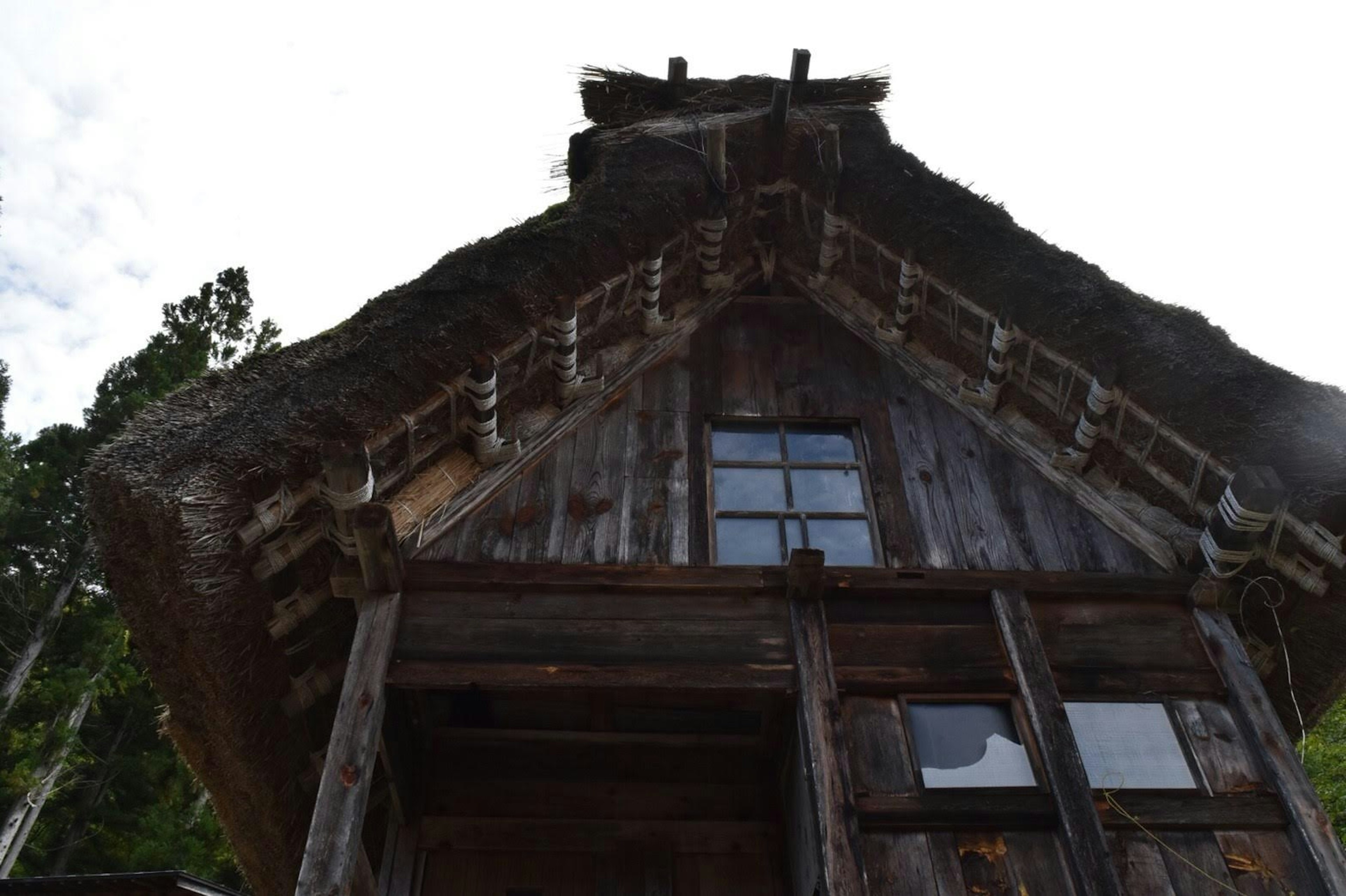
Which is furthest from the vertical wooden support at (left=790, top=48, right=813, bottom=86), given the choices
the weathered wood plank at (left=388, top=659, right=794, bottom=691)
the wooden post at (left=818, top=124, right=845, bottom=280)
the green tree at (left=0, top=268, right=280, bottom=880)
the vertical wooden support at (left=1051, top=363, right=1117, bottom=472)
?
the green tree at (left=0, top=268, right=280, bottom=880)

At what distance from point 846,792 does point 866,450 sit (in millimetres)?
2184

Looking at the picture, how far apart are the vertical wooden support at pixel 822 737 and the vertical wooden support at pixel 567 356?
1.59 m

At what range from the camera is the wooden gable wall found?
4.52 meters

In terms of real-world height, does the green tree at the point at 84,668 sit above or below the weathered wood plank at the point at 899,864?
above

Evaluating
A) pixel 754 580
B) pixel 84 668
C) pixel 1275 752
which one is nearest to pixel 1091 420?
pixel 1275 752

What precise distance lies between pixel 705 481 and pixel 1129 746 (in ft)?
7.52

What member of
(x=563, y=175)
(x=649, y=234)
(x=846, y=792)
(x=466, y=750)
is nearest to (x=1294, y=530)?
(x=846, y=792)

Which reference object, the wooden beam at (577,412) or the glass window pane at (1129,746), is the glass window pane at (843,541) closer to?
the glass window pane at (1129,746)

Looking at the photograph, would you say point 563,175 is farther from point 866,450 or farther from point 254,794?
point 254,794

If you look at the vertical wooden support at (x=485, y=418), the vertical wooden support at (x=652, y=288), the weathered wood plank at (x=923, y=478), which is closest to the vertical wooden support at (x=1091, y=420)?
the weathered wood plank at (x=923, y=478)

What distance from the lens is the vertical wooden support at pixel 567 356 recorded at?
4875 millimetres

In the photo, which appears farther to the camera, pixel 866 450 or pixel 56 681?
pixel 56 681

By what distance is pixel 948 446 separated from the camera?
205 inches

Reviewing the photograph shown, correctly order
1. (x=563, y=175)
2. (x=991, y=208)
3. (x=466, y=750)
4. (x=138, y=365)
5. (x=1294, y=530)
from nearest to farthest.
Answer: (x=1294, y=530), (x=466, y=750), (x=991, y=208), (x=563, y=175), (x=138, y=365)
